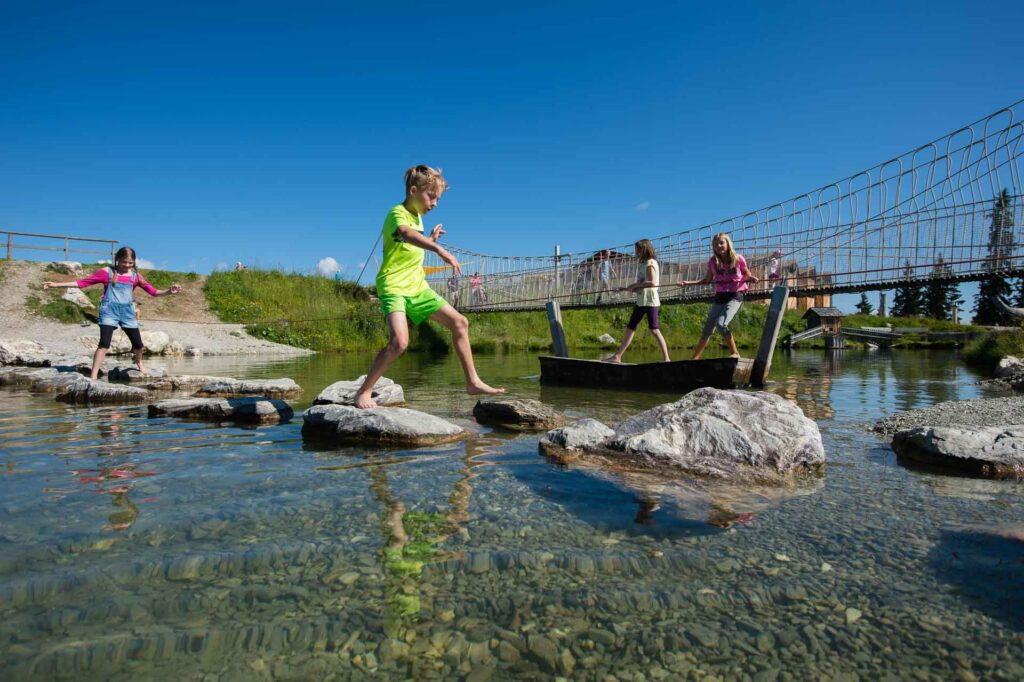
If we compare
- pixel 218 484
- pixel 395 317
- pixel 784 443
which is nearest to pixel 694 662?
pixel 784 443

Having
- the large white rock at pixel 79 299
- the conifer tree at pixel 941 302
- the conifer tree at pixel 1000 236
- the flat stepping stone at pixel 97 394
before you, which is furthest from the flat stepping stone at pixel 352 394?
the conifer tree at pixel 941 302

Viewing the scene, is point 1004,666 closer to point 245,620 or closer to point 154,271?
point 245,620

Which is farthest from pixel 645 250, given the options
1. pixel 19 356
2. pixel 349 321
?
pixel 349 321

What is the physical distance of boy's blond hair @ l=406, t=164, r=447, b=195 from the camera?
16.1ft

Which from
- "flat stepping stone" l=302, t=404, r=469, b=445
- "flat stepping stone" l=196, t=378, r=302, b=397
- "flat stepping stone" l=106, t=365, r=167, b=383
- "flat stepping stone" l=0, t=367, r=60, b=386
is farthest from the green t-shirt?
"flat stepping stone" l=0, t=367, r=60, b=386

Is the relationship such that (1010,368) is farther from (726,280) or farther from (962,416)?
(962,416)

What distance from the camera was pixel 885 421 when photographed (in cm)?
551

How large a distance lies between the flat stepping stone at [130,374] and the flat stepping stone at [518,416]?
6.76 m

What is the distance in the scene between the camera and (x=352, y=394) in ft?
19.9

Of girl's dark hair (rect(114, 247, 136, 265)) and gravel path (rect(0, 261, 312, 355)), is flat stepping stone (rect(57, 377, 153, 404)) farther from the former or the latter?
gravel path (rect(0, 261, 312, 355))

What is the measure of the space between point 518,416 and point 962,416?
4.36 m

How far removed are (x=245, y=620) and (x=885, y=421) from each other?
227 inches

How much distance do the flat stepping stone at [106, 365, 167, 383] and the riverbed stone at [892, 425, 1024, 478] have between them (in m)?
10.3

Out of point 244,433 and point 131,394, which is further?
point 131,394
